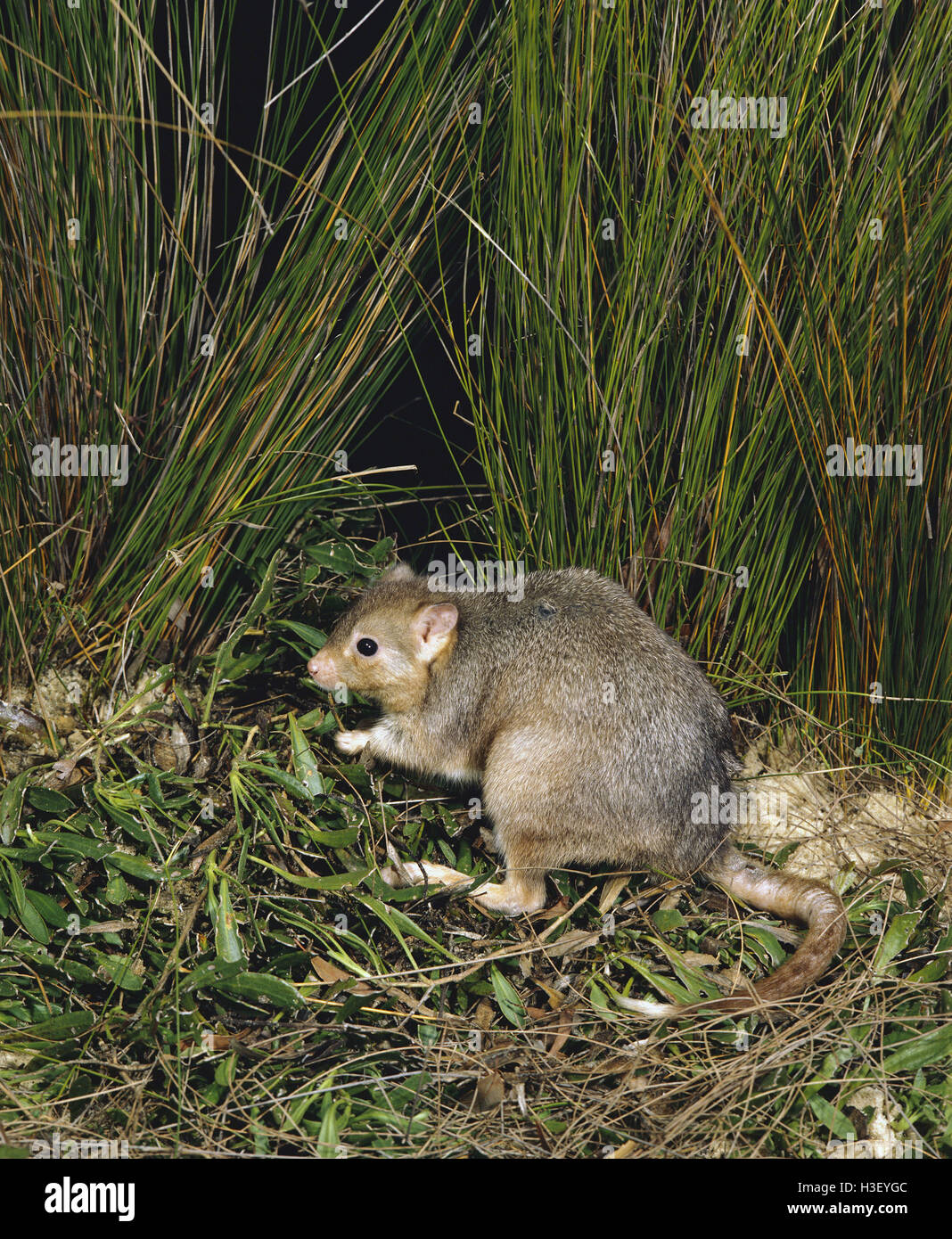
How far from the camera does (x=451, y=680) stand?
4.36m

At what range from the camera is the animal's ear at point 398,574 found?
4645 millimetres

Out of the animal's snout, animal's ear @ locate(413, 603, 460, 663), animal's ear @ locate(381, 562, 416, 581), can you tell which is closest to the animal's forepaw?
the animal's snout

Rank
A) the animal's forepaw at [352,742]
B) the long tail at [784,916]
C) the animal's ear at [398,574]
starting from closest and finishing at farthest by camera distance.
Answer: the long tail at [784,916] → the animal's forepaw at [352,742] → the animal's ear at [398,574]

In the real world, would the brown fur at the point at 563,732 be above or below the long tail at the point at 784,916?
above

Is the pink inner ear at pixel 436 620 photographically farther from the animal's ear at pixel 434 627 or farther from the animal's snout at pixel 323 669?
the animal's snout at pixel 323 669

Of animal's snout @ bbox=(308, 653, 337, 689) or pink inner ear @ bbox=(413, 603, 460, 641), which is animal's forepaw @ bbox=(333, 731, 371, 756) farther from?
pink inner ear @ bbox=(413, 603, 460, 641)

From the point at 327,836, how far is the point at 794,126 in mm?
2975

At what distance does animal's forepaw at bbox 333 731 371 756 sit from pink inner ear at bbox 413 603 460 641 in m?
0.46

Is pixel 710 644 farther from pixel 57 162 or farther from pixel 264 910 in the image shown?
pixel 57 162

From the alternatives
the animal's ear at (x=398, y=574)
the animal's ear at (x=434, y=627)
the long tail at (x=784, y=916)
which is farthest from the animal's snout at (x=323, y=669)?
the long tail at (x=784, y=916)

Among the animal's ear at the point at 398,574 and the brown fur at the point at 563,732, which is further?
the animal's ear at the point at 398,574

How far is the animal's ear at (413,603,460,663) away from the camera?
4.30m

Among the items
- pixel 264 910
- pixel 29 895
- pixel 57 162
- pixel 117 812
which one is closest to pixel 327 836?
pixel 264 910

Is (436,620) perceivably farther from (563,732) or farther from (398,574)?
(563,732)
